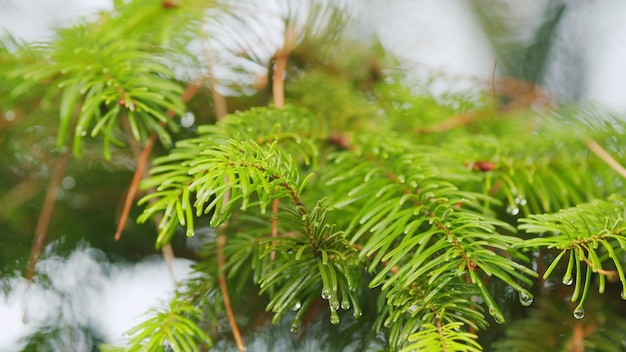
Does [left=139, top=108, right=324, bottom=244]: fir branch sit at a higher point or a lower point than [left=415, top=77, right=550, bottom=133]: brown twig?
higher

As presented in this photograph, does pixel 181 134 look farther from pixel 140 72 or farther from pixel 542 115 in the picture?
pixel 542 115

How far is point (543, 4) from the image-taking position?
726mm

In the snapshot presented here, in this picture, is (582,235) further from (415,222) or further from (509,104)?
(509,104)

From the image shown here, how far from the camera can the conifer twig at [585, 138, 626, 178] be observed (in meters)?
0.35

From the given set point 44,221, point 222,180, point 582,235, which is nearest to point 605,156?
point 582,235

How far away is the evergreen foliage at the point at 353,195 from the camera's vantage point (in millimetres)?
239

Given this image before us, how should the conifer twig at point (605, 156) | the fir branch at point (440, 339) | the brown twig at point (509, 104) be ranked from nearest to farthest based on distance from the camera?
the fir branch at point (440, 339) → the conifer twig at point (605, 156) → the brown twig at point (509, 104)

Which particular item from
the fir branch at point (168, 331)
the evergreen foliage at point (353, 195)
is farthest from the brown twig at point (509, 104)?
the fir branch at point (168, 331)

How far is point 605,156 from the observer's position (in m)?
0.36

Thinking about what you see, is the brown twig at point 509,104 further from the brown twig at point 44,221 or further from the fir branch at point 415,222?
the brown twig at point 44,221

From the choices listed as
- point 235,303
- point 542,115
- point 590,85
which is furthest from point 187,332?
point 590,85

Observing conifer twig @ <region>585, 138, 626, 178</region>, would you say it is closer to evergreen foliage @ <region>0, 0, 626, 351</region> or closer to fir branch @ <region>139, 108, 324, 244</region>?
evergreen foliage @ <region>0, 0, 626, 351</region>

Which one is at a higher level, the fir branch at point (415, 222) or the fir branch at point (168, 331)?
the fir branch at point (415, 222)

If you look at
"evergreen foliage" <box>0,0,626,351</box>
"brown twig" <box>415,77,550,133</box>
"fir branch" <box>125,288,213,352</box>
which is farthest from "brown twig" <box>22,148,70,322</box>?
"brown twig" <box>415,77,550,133</box>
